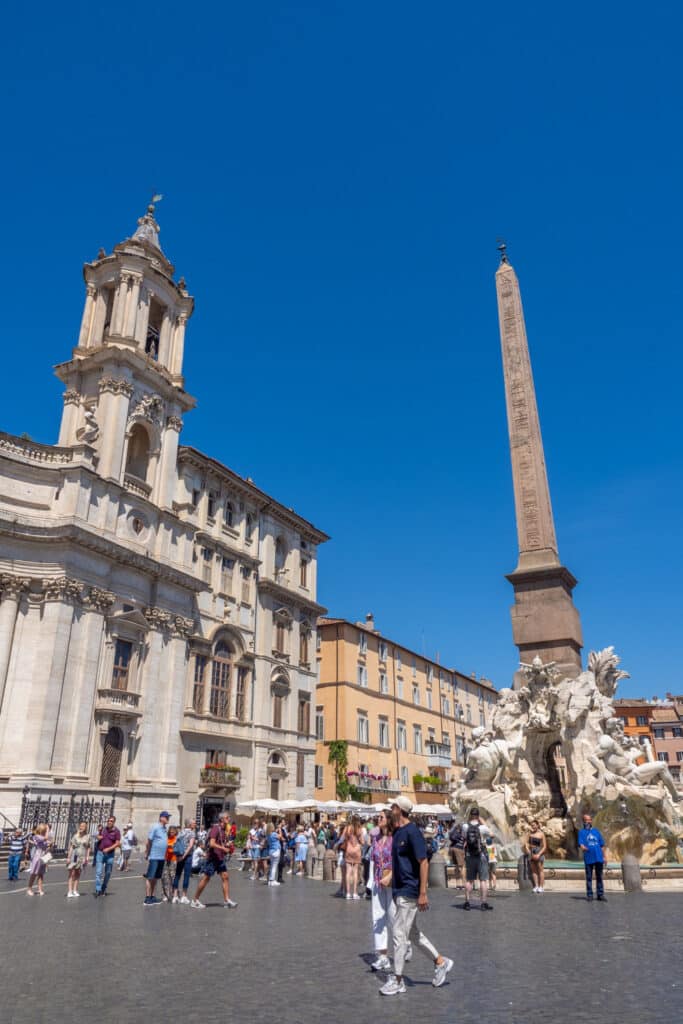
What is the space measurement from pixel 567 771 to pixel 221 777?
21.8 meters

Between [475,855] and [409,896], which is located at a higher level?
[475,855]

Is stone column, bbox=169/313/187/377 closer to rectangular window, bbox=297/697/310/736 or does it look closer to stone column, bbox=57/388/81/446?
stone column, bbox=57/388/81/446

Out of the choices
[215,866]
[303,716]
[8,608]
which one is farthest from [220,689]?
[215,866]

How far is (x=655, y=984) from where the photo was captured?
594 centimetres

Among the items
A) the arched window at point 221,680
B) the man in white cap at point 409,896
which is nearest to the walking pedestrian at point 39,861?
the man in white cap at point 409,896

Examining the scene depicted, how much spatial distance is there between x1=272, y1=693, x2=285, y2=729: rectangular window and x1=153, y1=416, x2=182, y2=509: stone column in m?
11.4

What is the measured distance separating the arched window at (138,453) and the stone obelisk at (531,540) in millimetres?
19628

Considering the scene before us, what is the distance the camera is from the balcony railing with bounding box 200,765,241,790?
108 ft

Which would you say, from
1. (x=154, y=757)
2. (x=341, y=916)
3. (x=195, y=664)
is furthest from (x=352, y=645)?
(x=341, y=916)

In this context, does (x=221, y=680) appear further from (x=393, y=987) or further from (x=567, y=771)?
(x=393, y=987)

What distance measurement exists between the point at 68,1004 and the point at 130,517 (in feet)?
89.7

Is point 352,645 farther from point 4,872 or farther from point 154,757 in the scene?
point 4,872

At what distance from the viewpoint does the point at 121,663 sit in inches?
1182

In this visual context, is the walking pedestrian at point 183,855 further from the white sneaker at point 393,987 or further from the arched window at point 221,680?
the arched window at point 221,680
